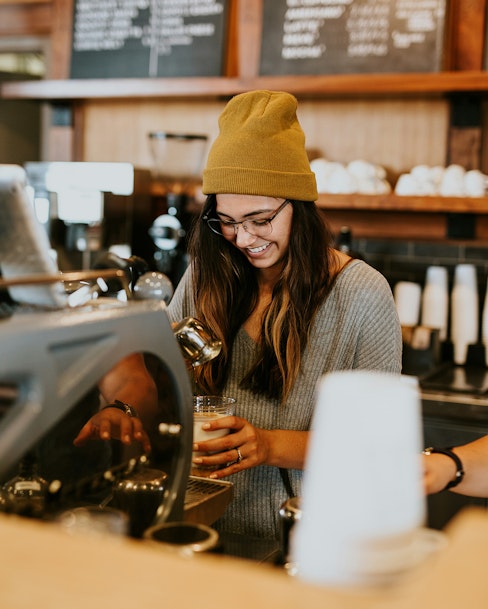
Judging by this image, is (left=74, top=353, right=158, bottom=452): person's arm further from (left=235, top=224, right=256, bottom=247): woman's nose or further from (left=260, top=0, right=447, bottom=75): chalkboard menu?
(left=260, top=0, right=447, bottom=75): chalkboard menu

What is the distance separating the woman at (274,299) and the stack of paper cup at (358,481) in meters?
1.07

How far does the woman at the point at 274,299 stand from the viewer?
189 centimetres

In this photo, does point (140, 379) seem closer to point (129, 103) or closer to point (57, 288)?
Answer: point (57, 288)

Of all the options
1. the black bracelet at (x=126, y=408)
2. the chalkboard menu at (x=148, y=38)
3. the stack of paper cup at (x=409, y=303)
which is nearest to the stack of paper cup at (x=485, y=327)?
the stack of paper cup at (x=409, y=303)

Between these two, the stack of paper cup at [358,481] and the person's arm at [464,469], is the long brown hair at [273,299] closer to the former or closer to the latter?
the person's arm at [464,469]

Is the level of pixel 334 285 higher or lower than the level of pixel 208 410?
higher

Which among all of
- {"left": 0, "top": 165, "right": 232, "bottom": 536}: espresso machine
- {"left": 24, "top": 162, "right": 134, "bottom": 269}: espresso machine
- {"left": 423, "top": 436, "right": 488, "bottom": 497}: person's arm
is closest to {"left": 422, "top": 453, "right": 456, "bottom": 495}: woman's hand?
{"left": 423, "top": 436, "right": 488, "bottom": 497}: person's arm

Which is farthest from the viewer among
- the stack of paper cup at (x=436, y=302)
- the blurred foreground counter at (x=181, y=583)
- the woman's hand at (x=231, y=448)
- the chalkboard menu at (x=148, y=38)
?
the chalkboard menu at (x=148, y=38)

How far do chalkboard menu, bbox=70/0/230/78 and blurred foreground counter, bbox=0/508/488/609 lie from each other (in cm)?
332

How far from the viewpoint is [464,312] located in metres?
3.47

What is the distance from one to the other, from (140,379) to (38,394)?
321 millimetres

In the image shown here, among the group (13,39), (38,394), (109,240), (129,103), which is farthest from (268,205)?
(13,39)

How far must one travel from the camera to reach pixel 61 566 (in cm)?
69

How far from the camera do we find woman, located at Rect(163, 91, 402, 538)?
189 centimetres
